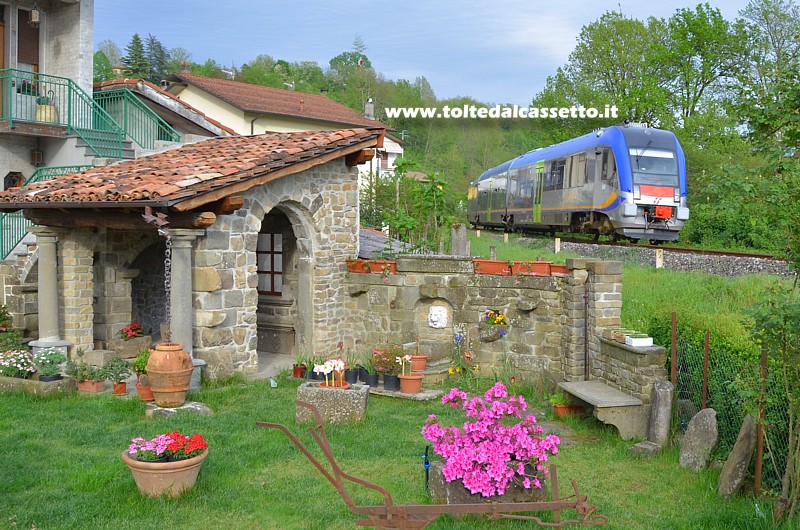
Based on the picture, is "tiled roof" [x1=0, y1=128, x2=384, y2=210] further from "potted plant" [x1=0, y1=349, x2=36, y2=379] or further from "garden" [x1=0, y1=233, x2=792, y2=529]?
"garden" [x1=0, y1=233, x2=792, y2=529]

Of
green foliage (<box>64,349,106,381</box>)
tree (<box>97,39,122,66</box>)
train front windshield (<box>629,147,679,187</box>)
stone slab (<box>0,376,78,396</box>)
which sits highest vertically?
tree (<box>97,39,122,66</box>)

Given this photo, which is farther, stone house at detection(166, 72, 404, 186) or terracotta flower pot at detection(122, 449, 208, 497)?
stone house at detection(166, 72, 404, 186)

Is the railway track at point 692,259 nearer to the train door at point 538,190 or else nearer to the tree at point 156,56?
the train door at point 538,190

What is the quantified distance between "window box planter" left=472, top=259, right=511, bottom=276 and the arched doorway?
3618 mm

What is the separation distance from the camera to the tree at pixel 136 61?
53969 millimetres

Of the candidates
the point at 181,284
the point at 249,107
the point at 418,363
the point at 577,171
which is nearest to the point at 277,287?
the point at 418,363

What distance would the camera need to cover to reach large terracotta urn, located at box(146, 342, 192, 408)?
8.58 m

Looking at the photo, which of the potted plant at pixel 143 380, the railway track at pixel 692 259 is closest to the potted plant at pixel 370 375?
the potted plant at pixel 143 380

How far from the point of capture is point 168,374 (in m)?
8.55

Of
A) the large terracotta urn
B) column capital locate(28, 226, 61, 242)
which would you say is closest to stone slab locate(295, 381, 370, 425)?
the large terracotta urn

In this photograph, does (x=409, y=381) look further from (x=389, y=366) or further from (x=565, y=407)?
(x=565, y=407)

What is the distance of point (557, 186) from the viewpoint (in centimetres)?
1831

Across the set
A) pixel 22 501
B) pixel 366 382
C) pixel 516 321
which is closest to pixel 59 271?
pixel 366 382

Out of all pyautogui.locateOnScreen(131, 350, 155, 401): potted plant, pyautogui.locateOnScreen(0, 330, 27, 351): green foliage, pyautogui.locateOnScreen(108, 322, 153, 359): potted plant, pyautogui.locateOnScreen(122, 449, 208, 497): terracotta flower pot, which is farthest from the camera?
pyautogui.locateOnScreen(108, 322, 153, 359): potted plant
